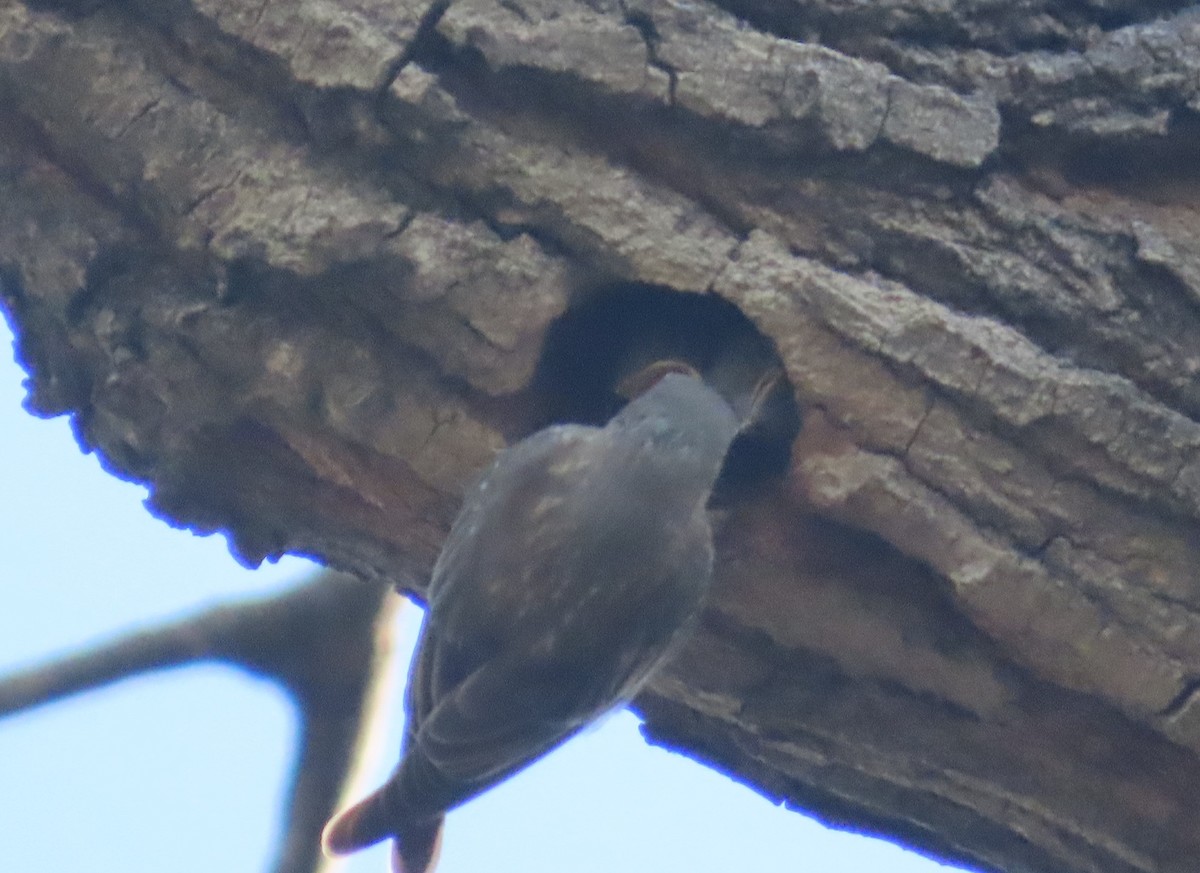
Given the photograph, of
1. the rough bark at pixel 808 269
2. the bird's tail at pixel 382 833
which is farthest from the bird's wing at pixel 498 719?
the rough bark at pixel 808 269

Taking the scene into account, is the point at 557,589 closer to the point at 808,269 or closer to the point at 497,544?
the point at 497,544

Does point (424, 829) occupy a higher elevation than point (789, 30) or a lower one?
lower

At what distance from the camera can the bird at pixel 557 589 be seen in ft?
8.20

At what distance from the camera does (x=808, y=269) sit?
2.41 m

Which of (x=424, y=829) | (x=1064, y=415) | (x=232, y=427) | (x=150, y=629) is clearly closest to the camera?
(x=1064, y=415)

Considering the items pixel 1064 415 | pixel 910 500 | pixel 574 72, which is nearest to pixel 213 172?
pixel 574 72

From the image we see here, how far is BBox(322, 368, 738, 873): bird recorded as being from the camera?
8.20 feet

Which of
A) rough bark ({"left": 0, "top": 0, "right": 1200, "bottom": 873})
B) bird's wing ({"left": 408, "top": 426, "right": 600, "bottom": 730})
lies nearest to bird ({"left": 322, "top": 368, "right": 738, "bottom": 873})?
bird's wing ({"left": 408, "top": 426, "right": 600, "bottom": 730})

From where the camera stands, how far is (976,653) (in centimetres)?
250

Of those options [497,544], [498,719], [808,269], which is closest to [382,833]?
[498,719]

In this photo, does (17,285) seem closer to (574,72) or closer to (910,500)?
(574,72)

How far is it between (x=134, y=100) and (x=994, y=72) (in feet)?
5.41

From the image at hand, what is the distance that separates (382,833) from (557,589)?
69 cm

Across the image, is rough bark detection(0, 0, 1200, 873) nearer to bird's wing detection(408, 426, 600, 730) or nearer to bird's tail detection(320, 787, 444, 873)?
bird's wing detection(408, 426, 600, 730)
